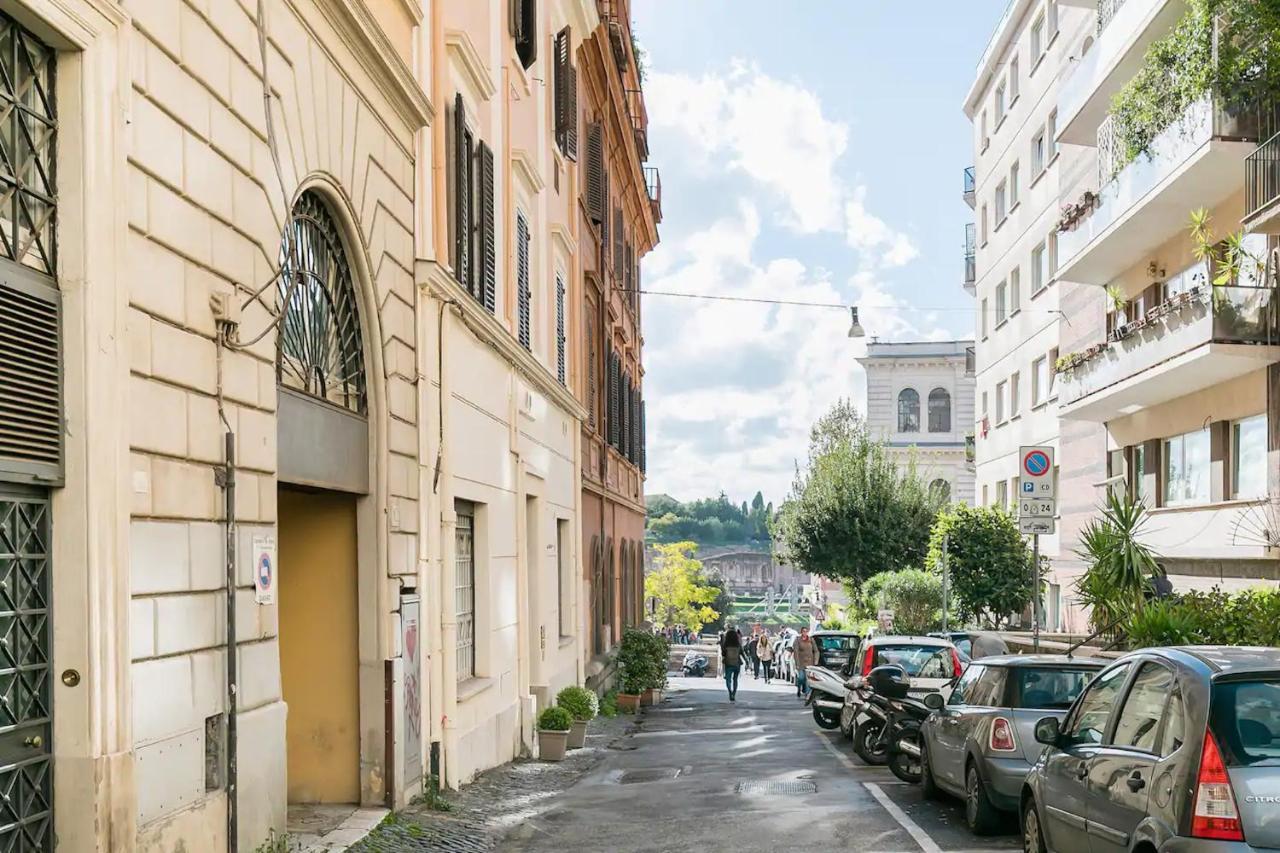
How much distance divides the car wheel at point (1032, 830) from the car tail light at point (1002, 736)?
6.58ft

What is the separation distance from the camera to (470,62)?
15.7 m

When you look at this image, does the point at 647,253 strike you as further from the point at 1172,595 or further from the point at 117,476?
the point at 117,476

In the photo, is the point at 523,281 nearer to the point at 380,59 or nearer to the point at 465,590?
the point at 465,590

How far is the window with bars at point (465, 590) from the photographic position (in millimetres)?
15711

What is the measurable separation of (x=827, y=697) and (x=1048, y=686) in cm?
1164

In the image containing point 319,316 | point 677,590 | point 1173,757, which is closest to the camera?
point 1173,757

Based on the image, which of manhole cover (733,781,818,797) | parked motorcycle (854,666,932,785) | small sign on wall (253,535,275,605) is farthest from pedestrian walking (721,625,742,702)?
small sign on wall (253,535,275,605)

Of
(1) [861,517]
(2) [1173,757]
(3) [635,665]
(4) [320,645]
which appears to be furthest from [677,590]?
(2) [1173,757]

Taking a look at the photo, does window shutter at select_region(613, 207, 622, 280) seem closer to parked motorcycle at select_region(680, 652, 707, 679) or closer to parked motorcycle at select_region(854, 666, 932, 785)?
parked motorcycle at select_region(854, 666, 932, 785)

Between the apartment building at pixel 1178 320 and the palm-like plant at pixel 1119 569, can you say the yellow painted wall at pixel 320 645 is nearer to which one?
the palm-like plant at pixel 1119 569

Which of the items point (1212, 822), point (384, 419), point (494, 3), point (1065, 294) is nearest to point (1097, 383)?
point (1065, 294)

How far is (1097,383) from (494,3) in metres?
13.5

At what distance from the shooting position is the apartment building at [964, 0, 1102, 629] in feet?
108

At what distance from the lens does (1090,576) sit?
1955 centimetres
